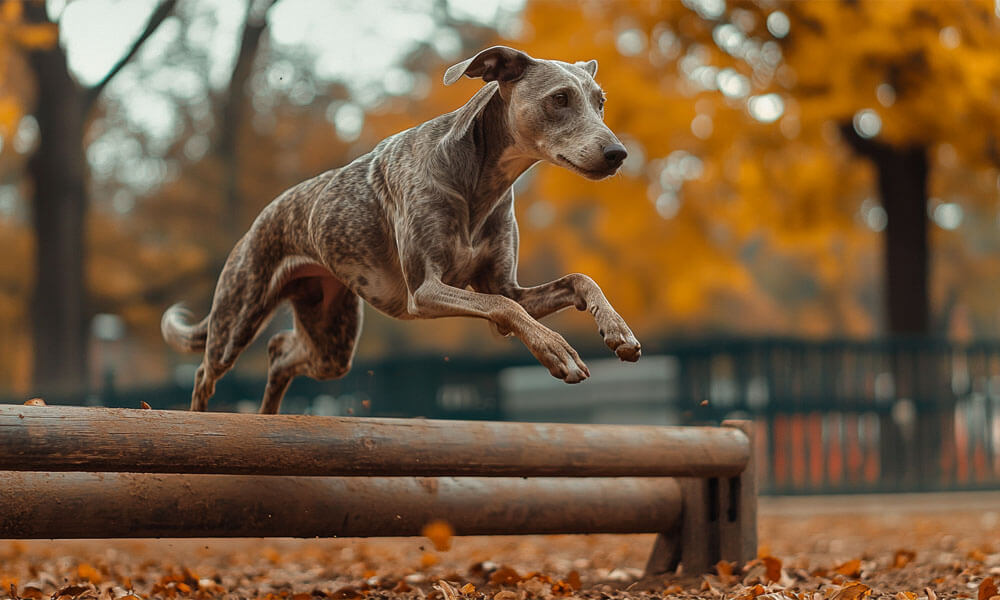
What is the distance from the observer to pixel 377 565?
6453mm

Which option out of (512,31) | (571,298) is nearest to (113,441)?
(571,298)

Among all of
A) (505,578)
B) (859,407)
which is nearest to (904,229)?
(859,407)

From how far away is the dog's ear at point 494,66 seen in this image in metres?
4.02

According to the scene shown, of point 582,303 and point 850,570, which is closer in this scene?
point 582,303

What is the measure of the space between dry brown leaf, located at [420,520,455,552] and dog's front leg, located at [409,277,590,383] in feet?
3.12

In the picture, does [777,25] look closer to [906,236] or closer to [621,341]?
[906,236]

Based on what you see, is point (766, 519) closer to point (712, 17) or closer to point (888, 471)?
point (888, 471)

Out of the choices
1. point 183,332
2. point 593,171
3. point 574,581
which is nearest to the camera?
point 593,171

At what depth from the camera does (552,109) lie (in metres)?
4.00

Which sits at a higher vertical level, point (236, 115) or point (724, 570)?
point (236, 115)

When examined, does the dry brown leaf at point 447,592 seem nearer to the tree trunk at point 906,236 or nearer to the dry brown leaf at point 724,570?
the dry brown leaf at point 724,570

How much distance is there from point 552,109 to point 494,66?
0.30m

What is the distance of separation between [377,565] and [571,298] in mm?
2835

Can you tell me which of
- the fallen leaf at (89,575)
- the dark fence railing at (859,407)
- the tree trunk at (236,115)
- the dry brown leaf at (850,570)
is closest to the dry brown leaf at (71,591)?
the fallen leaf at (89,575)
